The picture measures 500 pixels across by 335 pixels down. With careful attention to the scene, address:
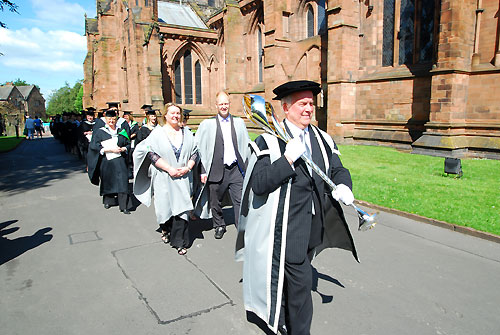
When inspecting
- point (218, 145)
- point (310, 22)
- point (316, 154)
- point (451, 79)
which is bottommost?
point (218, 145)

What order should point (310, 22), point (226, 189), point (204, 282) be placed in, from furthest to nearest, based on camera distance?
point (310, 22) → point (226, 189) → point (204, 282)

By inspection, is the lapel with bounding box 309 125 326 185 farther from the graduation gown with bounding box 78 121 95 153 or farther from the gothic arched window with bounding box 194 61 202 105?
the gothic arched window with bounding box 194 61 202 105

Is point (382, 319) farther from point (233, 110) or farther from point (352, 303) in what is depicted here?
point (233, 110)

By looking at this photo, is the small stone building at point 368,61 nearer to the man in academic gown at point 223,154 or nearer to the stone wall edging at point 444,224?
the stone wall edging at point 444,224

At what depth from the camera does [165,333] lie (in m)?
3.07

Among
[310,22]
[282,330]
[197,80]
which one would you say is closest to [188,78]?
[197,80]

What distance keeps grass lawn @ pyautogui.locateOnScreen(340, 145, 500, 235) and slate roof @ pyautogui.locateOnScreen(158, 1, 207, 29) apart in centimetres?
2730

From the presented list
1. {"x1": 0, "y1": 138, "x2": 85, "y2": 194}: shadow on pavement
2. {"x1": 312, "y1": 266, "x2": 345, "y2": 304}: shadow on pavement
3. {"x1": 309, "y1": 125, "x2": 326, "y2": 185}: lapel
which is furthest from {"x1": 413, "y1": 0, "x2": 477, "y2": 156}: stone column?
{"x1": 0, "y1": 138, "x2": 85, "y2": 194}: shadow on pavement

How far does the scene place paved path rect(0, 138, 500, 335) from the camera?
10.5ft

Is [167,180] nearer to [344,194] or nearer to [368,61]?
[344,194]

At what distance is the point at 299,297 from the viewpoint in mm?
2721

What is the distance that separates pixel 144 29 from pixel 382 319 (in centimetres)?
2817

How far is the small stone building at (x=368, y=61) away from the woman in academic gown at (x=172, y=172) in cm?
1130

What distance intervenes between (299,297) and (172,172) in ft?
9.45
